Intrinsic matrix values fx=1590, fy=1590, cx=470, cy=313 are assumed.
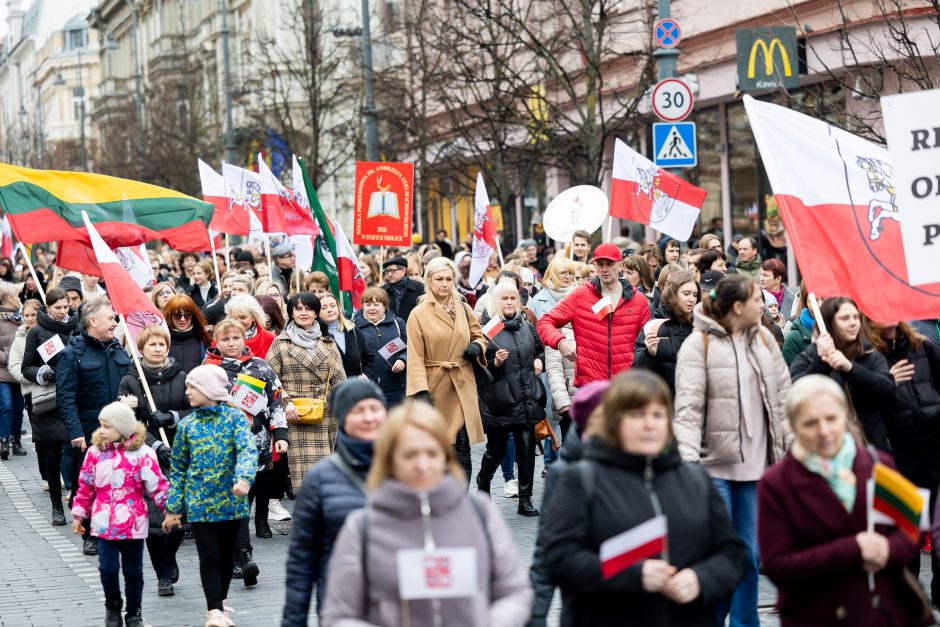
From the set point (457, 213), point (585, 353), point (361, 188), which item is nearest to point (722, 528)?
point (585, 353)

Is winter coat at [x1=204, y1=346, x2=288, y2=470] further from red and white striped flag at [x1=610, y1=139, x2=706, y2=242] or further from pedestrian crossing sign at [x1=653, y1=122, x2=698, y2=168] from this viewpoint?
pedestrian crossing sign at [x1=653, y1=122, x2=698, y2=168]

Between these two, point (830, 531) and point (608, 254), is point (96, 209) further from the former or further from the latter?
point (830, 531)

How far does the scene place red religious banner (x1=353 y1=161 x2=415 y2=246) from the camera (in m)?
16.5

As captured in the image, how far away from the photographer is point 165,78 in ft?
179

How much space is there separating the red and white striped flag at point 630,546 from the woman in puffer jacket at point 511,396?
6318 mm

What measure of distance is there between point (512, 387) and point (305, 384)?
1472 mm

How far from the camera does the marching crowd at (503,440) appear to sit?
464 centimetres

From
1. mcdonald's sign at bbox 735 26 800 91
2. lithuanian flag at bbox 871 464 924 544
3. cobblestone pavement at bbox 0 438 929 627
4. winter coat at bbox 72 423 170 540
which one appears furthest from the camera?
mcdonald's sign at bbox 735 26 800 91

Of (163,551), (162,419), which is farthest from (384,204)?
(163,551)

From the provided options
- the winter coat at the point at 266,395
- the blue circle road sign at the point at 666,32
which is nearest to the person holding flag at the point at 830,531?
the winter coat at the point at 266,395

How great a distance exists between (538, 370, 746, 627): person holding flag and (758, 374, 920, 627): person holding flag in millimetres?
223

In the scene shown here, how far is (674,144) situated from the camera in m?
15.7

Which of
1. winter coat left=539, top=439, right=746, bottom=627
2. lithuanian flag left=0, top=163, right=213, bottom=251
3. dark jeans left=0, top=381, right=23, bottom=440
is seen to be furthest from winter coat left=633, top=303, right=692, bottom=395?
dark jeans left=0, top=381, right=23, bottom=440

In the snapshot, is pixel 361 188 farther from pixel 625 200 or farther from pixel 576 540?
pixel 576 540
